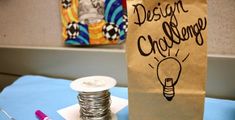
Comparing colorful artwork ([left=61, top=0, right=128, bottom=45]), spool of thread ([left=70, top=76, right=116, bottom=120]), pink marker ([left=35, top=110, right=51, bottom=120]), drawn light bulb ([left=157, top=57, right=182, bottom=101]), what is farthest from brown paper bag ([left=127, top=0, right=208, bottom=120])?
colorful artwork ([left=61, top=0, right=128, bottom=45])

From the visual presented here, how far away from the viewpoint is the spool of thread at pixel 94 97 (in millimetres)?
649

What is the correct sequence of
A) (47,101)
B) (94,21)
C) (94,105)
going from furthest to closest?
1. (94,21)
2. (47,101)
3. (94,105)

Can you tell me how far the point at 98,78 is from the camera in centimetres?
71

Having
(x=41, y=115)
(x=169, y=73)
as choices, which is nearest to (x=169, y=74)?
(x=169, y=73)

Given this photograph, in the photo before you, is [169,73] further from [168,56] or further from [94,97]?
[94,97]

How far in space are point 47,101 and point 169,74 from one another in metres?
0.52

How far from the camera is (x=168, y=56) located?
0.56 m

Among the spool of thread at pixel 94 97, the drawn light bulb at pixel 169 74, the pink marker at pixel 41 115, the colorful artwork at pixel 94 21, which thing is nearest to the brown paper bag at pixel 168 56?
the drawn light bulb at pixel 169 74

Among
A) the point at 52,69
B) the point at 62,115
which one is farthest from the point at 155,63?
the point at 52,69

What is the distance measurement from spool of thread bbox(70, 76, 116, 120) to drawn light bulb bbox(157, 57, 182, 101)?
0.16m

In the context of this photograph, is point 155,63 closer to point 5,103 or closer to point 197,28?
point 197,28

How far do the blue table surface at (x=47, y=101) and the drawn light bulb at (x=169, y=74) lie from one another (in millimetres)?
209

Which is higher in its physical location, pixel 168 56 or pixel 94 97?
pixel 168 56

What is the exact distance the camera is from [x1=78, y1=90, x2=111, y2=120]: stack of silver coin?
0.65 metres
